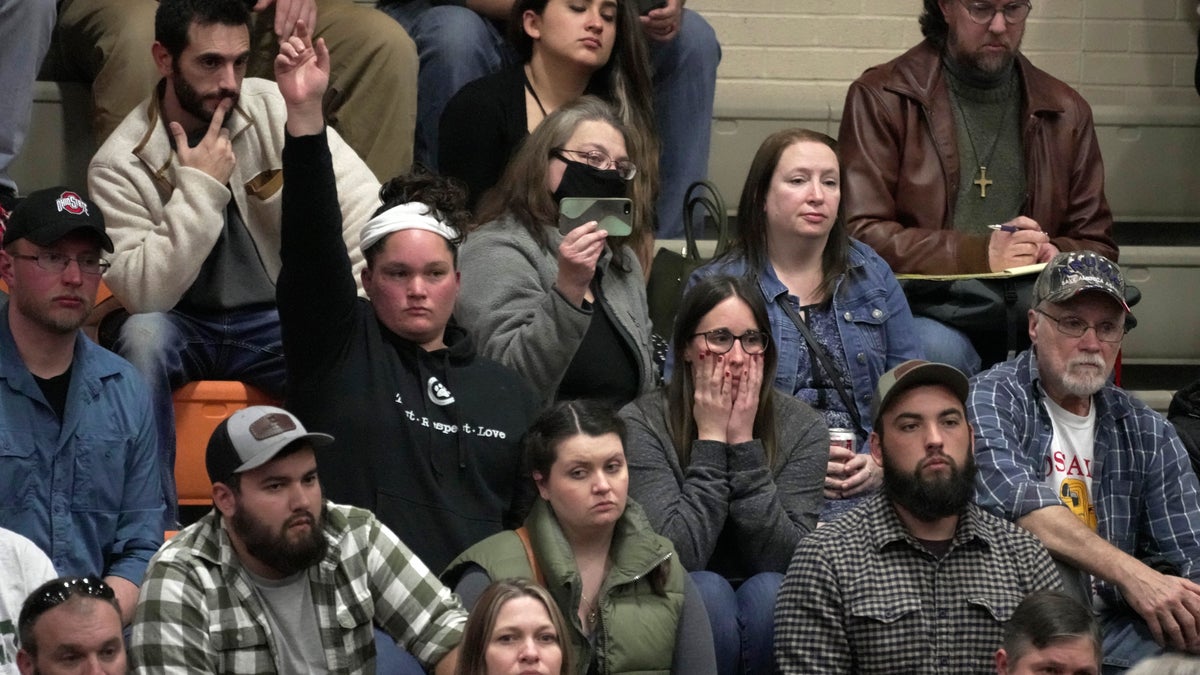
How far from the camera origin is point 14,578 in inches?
147

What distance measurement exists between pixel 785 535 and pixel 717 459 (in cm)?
22

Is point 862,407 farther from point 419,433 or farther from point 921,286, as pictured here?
point 419,433

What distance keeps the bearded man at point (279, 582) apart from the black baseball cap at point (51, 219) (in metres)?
0.58

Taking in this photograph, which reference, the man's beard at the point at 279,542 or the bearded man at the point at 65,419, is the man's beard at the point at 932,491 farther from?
the bearded man at the point at 65,419

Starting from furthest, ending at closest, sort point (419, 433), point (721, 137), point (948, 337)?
point (721, 137), point (948, 337), point (419, 433)

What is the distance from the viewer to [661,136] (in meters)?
5.64

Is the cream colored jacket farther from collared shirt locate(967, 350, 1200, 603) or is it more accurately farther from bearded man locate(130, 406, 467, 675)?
collared shirt locate(967, 350, 1200, 603)

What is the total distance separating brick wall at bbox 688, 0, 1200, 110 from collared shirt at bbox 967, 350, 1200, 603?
7.92 feet

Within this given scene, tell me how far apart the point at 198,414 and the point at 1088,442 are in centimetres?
206

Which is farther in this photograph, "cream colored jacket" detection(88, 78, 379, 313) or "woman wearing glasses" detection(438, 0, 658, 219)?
"woman wearing glasses" detection(438, 0, 658, 219)

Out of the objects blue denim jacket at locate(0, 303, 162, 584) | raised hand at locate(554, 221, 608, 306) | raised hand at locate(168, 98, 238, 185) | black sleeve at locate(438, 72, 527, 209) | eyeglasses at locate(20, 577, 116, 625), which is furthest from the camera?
black sleeve at locate(438, 72, 527, 209)

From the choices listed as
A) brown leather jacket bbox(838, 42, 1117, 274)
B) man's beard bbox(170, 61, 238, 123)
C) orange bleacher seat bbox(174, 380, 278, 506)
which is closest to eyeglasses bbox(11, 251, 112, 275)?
orange bleacher seat bbox(174, 380, 278, 506)

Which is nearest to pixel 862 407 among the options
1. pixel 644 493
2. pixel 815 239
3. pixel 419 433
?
pixel 815 239

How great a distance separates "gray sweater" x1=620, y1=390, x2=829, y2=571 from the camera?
13.7ft
